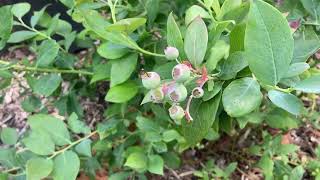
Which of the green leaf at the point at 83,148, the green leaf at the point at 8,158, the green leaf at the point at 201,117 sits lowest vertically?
the green leaf at the point at 8,158

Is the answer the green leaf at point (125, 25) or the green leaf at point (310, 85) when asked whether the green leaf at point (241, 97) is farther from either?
the green leaf at point (125, 25)

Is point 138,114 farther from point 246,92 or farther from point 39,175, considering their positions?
point 246,92

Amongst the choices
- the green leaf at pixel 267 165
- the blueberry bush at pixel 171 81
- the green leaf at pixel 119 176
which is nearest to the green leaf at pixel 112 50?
the blueberry bush at pixel 171 81

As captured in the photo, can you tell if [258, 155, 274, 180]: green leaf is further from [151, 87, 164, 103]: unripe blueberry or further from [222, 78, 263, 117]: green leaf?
[151, 87, 164, 103]: unripe blueberry

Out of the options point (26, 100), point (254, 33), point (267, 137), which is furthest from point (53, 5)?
point (254, 33)

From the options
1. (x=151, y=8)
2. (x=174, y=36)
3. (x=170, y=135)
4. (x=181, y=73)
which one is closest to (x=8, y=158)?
(x=170, y=135)

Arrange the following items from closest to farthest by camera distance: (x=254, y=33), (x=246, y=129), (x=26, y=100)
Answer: (x=254, y=33) < (x=26, y=100) < (x=246, y=129)
